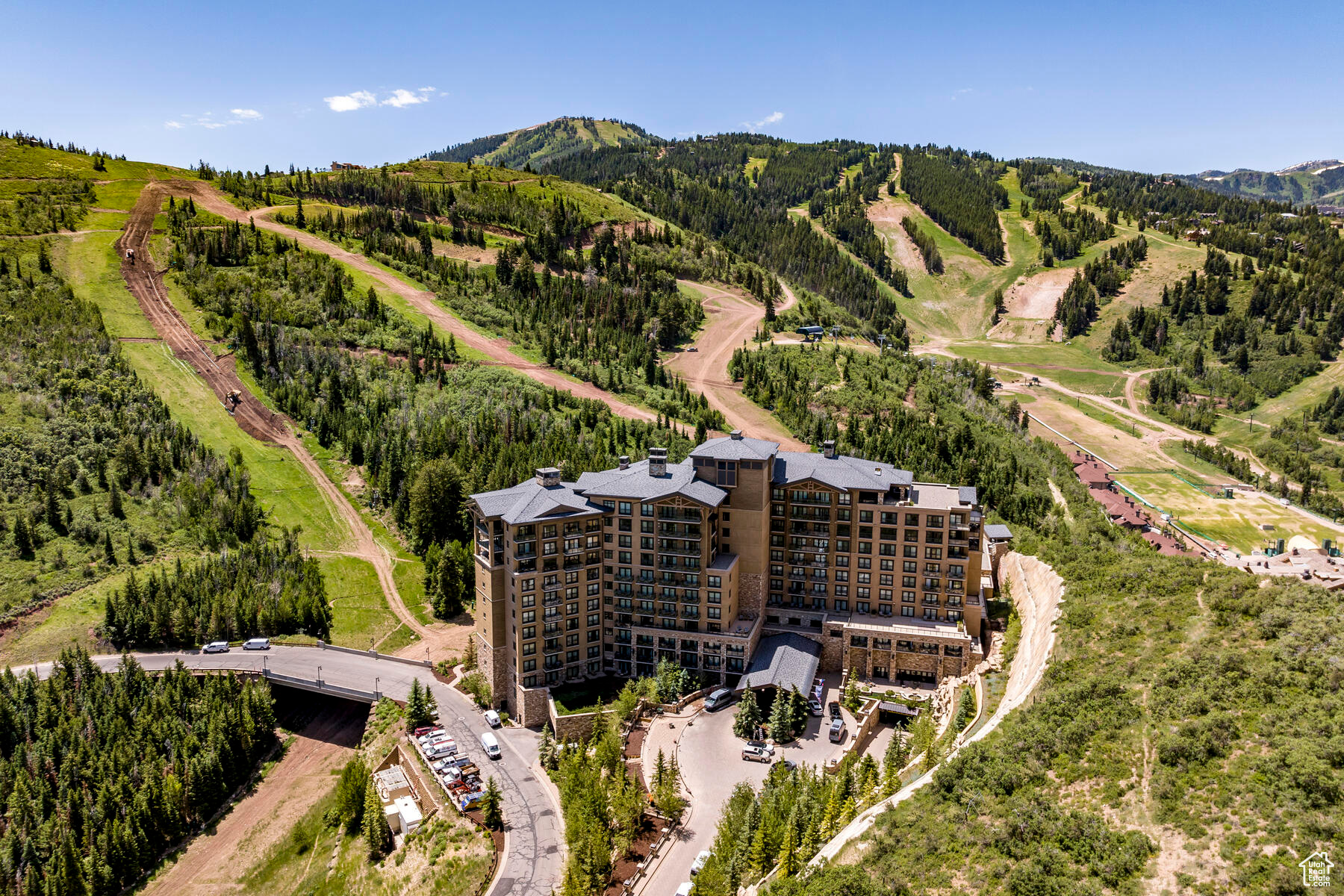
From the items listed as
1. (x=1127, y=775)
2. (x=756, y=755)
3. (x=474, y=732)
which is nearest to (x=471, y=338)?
(x=474, y=732)

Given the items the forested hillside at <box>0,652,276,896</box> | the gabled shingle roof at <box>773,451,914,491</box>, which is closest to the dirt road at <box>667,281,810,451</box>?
the gabled shingle roof at <box>773,451,914,491</box>

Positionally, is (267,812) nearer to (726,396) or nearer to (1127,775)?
(1127,775)

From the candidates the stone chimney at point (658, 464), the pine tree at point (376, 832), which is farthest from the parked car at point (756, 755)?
the pine tree at point (376, 832)

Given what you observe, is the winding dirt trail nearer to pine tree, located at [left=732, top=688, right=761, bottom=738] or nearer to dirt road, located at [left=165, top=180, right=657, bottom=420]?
dirt road, located at [left=165, top=180, right=657, bottom=420]

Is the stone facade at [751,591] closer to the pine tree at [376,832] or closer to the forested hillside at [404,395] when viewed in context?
the forested hillside at [404,395]

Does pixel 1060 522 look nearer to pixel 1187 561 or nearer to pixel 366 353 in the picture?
pixel 1187 561
